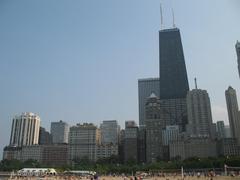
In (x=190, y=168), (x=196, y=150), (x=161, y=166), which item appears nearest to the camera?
(x=190, y=168)

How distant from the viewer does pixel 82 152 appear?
19325 centimetres

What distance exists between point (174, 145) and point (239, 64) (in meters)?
59.5

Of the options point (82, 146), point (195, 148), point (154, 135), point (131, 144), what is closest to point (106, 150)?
point (82, 146)

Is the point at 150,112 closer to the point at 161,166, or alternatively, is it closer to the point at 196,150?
the point at 196,150

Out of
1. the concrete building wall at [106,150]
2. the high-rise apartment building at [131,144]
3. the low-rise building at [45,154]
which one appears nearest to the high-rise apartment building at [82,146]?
the concrete building wall at [106,150]

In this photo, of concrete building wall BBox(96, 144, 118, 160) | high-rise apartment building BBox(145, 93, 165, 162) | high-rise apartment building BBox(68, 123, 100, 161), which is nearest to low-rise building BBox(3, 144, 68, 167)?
high-rise apartment building BBox(68, 123, 100, 161)

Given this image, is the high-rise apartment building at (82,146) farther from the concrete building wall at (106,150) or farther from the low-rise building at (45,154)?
the low-rise building at (45,154)

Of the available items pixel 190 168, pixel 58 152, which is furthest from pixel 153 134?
pixel 190 168

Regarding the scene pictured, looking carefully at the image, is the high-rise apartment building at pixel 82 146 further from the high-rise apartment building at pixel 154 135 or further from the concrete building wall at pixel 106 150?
the high-rise apartment building at pixel 154 135

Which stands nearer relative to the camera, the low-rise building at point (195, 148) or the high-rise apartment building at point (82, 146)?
the low-rise building at point (195, 148)

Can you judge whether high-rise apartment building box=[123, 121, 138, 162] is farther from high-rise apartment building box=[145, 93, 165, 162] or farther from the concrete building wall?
high-rise apartment building box=[145, 93, 165, 162]

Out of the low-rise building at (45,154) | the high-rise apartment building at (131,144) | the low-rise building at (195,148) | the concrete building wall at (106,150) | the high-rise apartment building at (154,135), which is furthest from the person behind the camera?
the low-rise building at (45,154)

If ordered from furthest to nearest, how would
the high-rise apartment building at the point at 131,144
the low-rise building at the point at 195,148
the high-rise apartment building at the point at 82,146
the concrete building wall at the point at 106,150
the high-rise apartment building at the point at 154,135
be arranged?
1. the high-rise apartment building at the point at 82,146
2. the concrete building wall at the point at 106,150
3. the high-rise apartment building at the point at 131,144
4. the high-rise apartment building at the point at 154,135
5. the low-rise building at the point at 195,148

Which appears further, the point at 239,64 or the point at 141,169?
the point at 239,64
